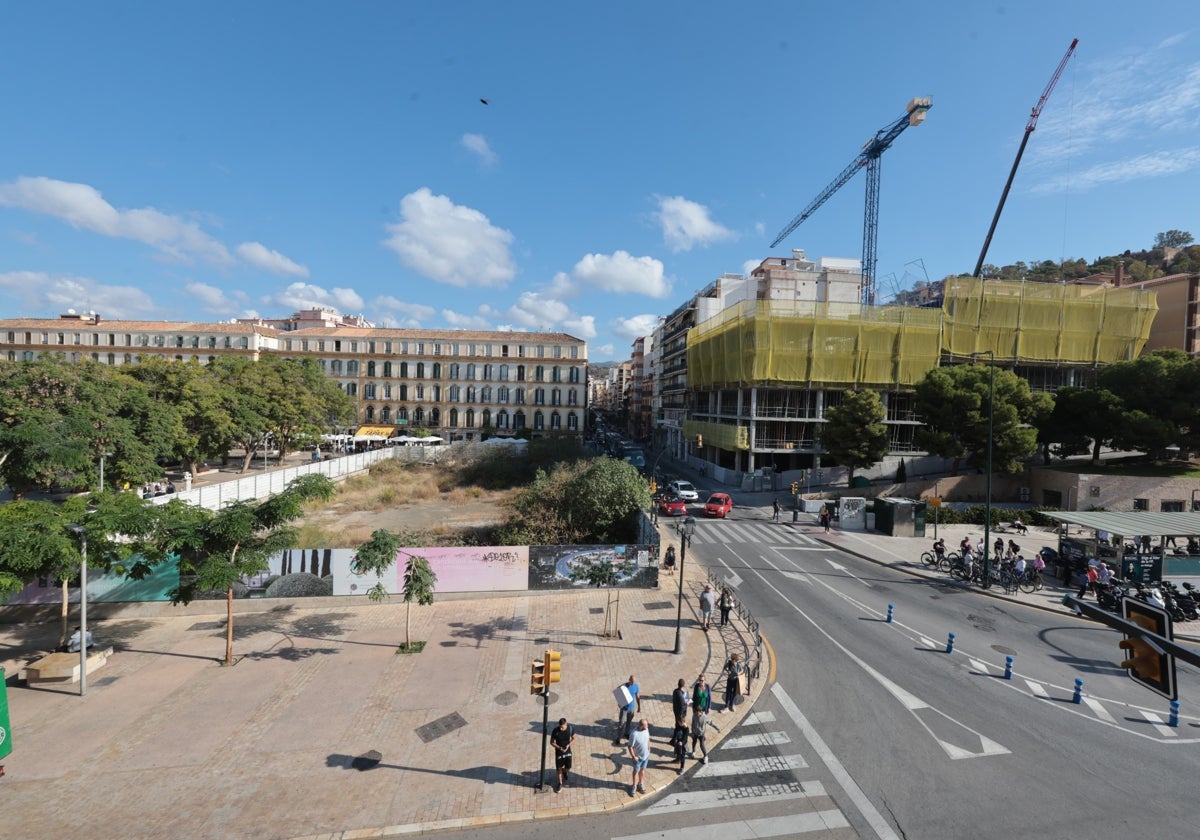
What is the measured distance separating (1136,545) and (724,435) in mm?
28703

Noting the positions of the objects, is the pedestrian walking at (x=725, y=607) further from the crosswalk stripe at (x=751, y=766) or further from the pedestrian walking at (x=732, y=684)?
the crosswalk stripe at (x=751, y=766)

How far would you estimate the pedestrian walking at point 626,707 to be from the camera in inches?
392

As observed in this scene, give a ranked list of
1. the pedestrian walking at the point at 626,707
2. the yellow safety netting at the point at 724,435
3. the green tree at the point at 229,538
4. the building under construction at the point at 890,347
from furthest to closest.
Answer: the yellow safety netting at the point at 724,435 < the building under construction at the point at 890,347 < the green tree at the point at 229,538 < the pedestrian walking at the point at 626,707

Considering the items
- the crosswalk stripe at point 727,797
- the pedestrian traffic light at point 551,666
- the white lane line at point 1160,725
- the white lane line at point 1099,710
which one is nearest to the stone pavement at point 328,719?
the crosswalk stripe at point 727,797

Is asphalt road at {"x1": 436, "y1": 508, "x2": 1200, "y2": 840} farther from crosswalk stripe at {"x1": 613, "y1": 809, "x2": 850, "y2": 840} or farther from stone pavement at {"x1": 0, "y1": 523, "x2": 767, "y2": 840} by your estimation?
stone pavement at {"x1": 0, "y1": 523, "x2": 767, "y2": 840}

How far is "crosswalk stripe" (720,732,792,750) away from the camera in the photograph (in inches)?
435

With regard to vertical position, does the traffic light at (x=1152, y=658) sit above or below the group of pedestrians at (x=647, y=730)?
above

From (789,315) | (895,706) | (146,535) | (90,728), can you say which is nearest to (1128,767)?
(895,706)

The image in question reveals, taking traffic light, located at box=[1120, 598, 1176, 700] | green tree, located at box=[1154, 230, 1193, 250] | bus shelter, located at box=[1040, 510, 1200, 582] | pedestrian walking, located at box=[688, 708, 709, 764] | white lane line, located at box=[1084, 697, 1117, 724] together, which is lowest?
white lane line, located at box=[1084, 697, 1117, 724]

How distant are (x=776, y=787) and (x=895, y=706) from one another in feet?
14.7

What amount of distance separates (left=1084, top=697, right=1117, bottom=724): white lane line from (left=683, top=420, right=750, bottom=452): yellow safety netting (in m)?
33.7

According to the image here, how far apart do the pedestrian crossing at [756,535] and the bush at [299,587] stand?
17092 mm

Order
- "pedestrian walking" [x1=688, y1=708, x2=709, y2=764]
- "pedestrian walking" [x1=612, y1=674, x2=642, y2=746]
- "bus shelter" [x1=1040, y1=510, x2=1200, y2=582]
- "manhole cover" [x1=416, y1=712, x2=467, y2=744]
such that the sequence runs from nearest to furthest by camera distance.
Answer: "pedestrian walking" [x1=612, y1=674, x2=642, y2=746], "pedestrian walking" [x1=688, y1=708, x2=709, y2=764], "manhole cover" [x1=416, y1=712, x2=467, y2=744], "bus shelter" [x1=1040, y1=510, x2=1200, y2=582]

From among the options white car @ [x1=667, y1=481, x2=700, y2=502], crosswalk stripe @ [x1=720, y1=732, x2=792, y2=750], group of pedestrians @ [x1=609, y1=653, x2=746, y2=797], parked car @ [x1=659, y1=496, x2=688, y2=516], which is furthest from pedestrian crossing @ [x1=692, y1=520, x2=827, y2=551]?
crosswalk stripe @ [x1=720, y1=732, x2=792, y2=750]
